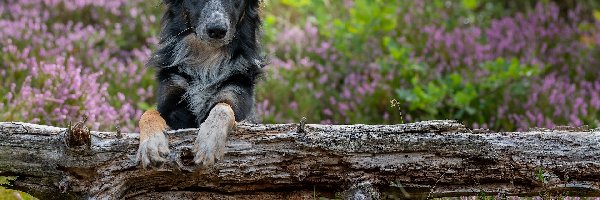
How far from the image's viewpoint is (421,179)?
13.2ft

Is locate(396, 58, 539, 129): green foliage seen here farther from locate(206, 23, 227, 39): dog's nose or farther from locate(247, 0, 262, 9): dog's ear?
locate(206, 23, 227, 39): dog's nose

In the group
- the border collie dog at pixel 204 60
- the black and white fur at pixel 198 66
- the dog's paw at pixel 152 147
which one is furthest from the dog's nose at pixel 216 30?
the dog's paw at pixel 152 147

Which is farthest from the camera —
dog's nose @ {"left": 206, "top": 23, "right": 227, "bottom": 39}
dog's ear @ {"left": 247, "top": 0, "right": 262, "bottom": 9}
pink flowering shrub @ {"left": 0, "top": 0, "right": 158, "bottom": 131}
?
pink flowering shrub @ {"left": 0, "top": 0, "right": 158, "bottom": 131}

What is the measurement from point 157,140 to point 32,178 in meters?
0.72

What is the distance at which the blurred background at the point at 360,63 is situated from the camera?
22.7 feet

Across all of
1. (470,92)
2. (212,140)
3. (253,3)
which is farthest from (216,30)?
(470,92)

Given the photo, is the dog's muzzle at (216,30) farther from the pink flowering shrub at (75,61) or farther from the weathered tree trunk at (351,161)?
the pink flowering shrub at (75,61)

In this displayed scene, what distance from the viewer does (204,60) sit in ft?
17.1

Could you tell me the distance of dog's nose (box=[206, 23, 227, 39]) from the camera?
4.75 meters

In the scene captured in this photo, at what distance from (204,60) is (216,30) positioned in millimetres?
474

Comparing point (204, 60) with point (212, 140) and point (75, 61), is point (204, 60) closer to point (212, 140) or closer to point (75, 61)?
point (212, 140)

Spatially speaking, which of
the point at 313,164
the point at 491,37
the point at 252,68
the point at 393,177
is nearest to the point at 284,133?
the point at 313,164

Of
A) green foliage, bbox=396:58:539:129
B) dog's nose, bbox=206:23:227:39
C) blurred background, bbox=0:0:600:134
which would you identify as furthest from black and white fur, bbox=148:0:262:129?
green foliage, bbox=396:58:539:129

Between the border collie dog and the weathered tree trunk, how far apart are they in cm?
86
